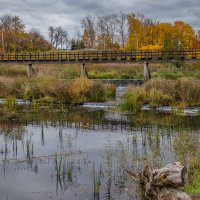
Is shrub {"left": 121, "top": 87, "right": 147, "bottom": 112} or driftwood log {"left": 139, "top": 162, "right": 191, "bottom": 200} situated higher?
shrub {"left": 121, "top": 87, "right": 147, "bottom": 112}

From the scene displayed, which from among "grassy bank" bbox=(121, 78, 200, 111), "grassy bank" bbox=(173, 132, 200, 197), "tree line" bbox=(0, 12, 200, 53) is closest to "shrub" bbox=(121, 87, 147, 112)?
"grassy bank" bbox=(121, 78, 200, 111)

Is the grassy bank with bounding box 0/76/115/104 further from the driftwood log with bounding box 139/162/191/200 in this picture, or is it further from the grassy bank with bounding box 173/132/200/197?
the driftwood log with bounding box 139/162/191/200

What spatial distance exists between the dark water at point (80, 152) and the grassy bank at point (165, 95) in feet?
6.39

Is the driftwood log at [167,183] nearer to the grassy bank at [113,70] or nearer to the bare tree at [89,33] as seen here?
the grassy bank at [113,70]

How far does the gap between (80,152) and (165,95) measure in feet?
41.2

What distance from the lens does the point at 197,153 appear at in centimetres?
1254

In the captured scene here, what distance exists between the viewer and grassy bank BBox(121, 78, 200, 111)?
25109mm

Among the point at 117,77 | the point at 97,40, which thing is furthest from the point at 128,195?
the point at 97,40

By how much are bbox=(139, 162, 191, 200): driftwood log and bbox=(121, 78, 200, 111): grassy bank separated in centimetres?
1501

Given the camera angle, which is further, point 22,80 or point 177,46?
point 177,46

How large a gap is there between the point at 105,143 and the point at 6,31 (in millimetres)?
89481

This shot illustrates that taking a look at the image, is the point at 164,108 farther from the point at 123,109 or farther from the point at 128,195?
the point at 128,195

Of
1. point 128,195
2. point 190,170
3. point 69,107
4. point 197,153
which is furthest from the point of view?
point 69,107

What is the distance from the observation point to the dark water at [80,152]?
10.9 m
